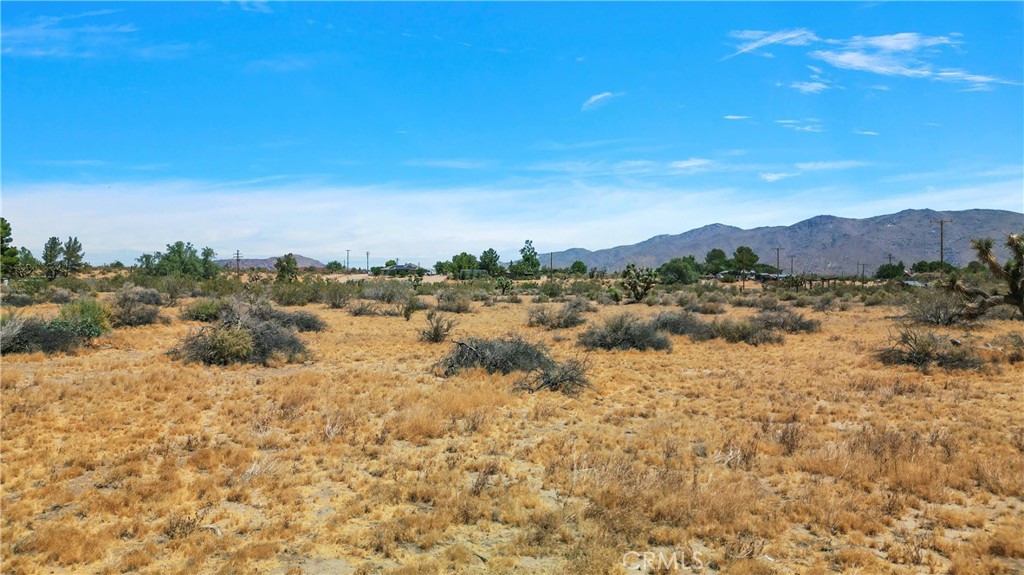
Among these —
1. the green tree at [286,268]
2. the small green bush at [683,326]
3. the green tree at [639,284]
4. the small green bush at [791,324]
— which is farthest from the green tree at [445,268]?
the small green bush at [791,324]

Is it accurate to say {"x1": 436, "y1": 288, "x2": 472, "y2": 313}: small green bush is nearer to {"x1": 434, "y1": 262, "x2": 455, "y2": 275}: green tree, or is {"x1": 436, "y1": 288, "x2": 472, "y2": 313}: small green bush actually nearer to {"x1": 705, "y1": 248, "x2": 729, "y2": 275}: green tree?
{"x1": 434, "y1": 262, "x2": 455, "y2": 275}: green tree

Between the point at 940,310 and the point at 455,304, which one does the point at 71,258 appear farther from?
the point at 940,310

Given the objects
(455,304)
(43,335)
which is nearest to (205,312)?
(43,335)

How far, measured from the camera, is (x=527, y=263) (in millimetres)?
89812

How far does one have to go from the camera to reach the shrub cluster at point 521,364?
13828mm

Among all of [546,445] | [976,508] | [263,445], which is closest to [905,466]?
[976,508]

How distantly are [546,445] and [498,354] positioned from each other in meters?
6.61

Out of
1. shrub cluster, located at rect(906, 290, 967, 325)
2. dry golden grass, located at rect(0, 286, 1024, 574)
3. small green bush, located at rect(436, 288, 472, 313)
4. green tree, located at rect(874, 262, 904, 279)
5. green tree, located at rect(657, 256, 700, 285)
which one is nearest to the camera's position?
dry golden grass, located at rect(0, 286, 1024, 574)

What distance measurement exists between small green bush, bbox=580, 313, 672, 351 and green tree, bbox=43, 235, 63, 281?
59615 mm

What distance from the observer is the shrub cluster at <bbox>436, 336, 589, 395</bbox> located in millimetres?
13828

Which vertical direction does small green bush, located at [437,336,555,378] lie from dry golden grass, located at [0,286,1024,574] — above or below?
above

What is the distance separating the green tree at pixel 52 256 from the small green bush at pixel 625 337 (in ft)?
196

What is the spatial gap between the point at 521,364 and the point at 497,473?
7474 mm

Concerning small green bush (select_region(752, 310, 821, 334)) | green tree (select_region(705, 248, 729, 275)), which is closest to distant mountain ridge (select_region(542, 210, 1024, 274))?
green tree (select_region(705, 248, 729, 275))
